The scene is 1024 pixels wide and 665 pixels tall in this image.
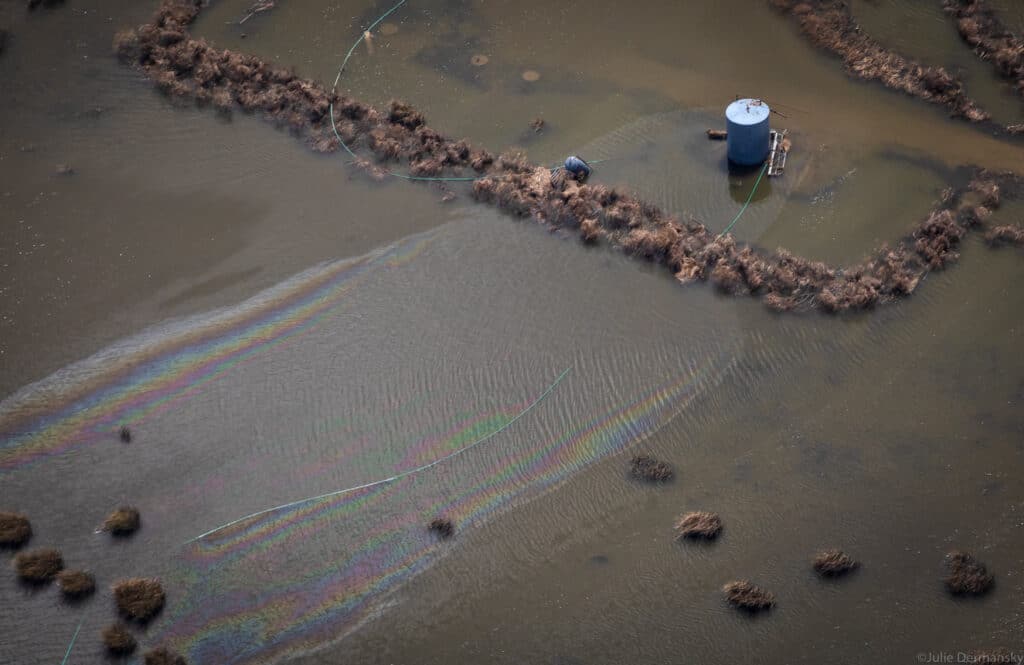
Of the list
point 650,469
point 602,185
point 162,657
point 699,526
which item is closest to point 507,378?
point 650,469

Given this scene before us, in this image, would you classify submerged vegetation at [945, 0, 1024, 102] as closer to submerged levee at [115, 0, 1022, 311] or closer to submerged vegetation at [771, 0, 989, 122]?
submerged vegetation at [771, 0, 989, 122]

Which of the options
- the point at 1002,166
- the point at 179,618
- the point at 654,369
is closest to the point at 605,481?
the point at 654,369

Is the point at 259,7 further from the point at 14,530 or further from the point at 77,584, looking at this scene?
the point at 77,584

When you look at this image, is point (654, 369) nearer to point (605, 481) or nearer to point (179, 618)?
point (605, 481)

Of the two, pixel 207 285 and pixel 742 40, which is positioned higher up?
pixel 742 40

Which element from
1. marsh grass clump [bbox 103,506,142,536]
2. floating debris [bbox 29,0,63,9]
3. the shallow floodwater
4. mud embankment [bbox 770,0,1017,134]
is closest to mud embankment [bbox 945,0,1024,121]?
the shallow floodwater

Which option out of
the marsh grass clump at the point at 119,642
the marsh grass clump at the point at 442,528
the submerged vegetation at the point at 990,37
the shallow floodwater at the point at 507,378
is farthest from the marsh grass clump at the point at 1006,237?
the marsh grass clump at the point at 119,642
